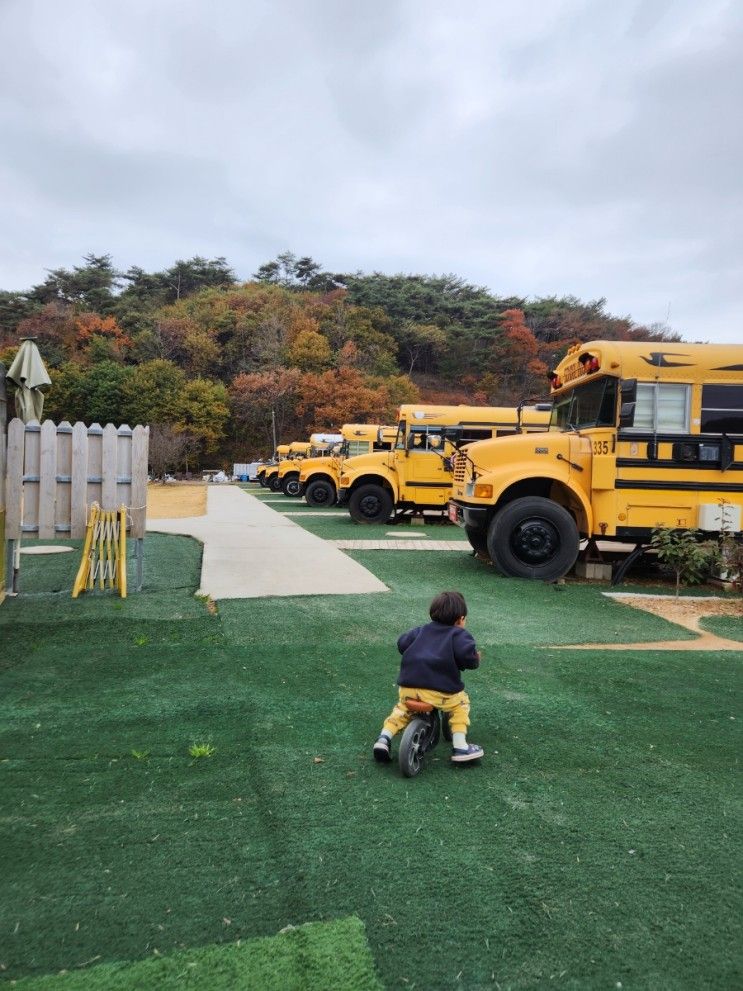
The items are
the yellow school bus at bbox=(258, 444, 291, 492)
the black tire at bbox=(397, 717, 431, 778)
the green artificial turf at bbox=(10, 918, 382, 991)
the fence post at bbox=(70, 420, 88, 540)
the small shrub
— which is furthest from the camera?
the yellow school bus at bbox=(258, 444, 291, 492)

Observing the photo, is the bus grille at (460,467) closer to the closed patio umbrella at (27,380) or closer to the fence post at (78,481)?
the fence post at (78,481)

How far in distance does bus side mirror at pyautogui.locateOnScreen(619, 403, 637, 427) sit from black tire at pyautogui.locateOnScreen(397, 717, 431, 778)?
539 centimetres

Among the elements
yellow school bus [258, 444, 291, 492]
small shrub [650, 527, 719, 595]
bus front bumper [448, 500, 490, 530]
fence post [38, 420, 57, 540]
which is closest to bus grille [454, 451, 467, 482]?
bus front bumper [448, 500, 490, 530]

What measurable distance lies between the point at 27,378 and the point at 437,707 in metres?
4.98

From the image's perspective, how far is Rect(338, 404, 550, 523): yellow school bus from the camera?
47.7 ft

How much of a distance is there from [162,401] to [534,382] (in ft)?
85.8

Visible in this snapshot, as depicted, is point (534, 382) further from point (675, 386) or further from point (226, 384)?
point (675, 386)

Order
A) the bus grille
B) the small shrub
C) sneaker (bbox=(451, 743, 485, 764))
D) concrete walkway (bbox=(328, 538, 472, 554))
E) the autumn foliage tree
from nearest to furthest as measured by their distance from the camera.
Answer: sneaker (bbox=(451, 743, 485, 764)) < the small shrub < the bus grille < concrete walkway (bbox=(328, 538, 472, 554)) < the autumn foliage tree

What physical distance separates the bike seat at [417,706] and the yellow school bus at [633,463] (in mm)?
5050

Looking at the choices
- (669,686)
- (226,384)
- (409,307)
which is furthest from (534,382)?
(669,686)

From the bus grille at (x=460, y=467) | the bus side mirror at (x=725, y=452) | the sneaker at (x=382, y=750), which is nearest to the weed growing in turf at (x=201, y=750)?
the sneaker at (x=382, y=750)

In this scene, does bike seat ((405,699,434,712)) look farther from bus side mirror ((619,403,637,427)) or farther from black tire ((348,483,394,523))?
black tire ((348,483,394,523))

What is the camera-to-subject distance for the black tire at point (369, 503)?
48.6ft

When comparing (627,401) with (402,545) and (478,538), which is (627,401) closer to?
(478,538)
